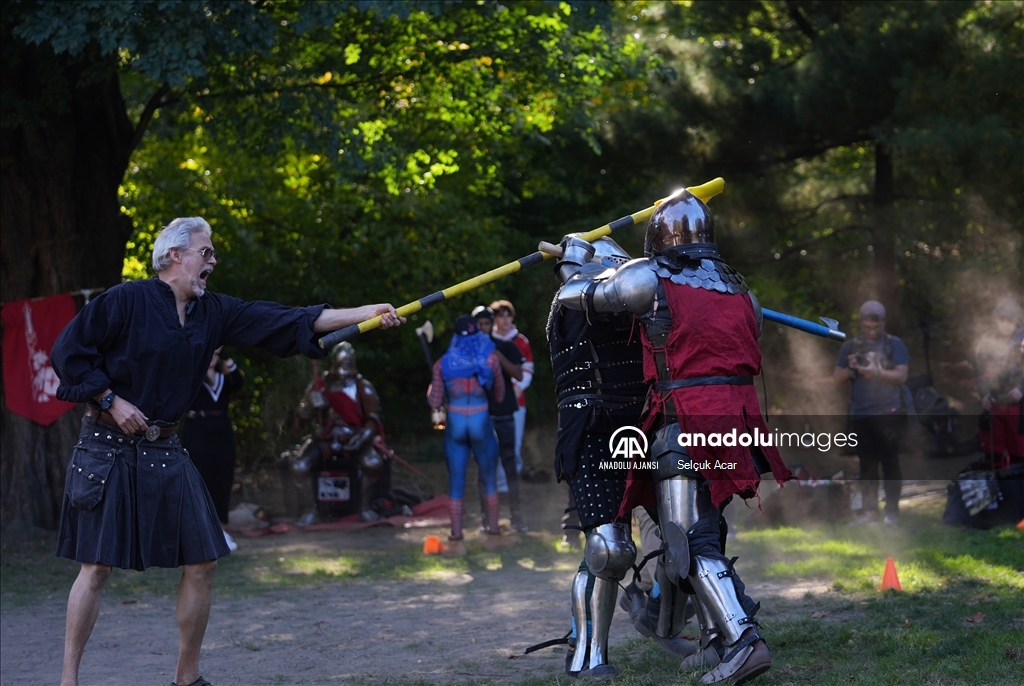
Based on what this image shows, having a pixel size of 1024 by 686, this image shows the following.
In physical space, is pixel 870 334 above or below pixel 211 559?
above

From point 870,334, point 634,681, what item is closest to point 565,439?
point 634,681

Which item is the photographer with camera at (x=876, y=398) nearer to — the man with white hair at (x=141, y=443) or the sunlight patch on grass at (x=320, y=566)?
the sunlight patch on grass at (x=320, y=566)

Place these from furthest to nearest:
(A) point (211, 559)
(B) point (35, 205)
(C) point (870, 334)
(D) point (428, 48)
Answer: (D) point (428, 48) < (B) point (35, 205) < (C) point (870, 334) < (A) point (211, 559)

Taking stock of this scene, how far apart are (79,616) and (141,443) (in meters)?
0.65

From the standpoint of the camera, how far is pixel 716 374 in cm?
416

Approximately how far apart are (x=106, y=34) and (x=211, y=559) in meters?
4.30

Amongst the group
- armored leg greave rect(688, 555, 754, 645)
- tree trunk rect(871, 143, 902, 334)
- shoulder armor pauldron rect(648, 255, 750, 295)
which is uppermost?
tree trunk rect(871, 143, 902, 334)

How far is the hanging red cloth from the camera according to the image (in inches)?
343

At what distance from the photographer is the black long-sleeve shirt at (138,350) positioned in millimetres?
3965

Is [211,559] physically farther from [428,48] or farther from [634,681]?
[428,48]

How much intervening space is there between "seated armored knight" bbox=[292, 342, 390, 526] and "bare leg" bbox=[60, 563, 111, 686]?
571cm

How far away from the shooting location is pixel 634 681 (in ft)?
13.7

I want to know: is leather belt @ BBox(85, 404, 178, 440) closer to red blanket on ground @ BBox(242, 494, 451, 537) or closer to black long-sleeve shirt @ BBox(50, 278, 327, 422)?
black long-sleeve shirt @ BBox(50, 278, 327, 422)

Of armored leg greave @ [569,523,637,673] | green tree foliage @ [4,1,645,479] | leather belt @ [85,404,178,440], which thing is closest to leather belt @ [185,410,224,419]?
green tree foliage @ [4,1,645,479]
